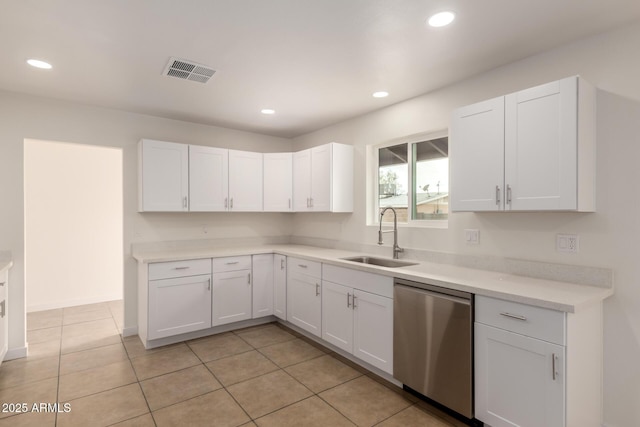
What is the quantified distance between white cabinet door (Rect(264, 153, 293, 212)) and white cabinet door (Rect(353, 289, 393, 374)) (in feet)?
6.27

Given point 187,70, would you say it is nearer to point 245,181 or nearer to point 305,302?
point 245,181

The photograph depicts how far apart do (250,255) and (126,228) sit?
1379 mm

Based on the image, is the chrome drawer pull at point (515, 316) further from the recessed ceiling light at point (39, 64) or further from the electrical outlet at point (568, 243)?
the recessed ceiling light at point (39, 64)

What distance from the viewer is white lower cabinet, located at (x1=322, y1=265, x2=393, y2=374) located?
2621 mm

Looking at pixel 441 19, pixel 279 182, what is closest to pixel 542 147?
pixel 441 19

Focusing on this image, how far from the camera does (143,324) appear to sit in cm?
343

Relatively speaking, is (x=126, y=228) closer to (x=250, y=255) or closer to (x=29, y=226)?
(x=250, y=255)

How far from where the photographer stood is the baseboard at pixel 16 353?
10.1 ft

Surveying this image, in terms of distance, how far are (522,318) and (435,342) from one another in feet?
1.98

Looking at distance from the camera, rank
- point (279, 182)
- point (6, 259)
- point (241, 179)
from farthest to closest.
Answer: point (279, 182), point (241, 179), point (6, 259)

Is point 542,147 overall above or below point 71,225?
above

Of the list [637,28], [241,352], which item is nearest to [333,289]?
[241,352]

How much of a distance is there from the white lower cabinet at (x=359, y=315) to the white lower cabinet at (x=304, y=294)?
0.33 ft

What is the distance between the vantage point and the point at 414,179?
339cm
